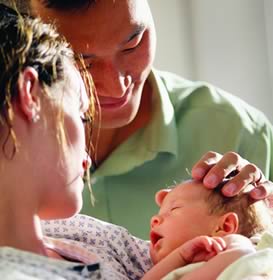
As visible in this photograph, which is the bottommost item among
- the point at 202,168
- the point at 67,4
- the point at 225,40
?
the point at 225,40

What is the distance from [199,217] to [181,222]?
0.02 m

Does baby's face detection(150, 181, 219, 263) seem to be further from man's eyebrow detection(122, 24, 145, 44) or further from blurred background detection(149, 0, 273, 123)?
blurred background detection(149, 0, 273, 123)

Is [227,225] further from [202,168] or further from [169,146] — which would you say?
[169,146]

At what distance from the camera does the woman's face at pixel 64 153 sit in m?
0.85

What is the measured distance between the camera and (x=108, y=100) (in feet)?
4.11

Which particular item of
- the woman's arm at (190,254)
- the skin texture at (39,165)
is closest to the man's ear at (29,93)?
the skin texture at (39,165)

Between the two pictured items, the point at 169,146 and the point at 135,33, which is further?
the point at 169,146

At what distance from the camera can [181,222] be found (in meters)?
1.04

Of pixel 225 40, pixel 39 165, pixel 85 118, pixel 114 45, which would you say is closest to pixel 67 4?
pixel 114 45

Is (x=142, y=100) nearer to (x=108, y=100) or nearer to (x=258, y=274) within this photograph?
(x=108, y=100)

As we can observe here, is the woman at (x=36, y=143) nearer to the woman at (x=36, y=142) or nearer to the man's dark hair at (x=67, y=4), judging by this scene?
the woman at (x=36, y=142)

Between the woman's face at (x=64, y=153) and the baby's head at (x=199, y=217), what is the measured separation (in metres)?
0.19

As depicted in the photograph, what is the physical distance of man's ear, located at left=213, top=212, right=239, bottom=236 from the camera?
1.02 metres

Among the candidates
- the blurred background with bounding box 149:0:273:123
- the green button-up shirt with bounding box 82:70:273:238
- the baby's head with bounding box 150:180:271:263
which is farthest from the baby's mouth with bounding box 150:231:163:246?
the blurred background with bounding box 149:0:273:123
